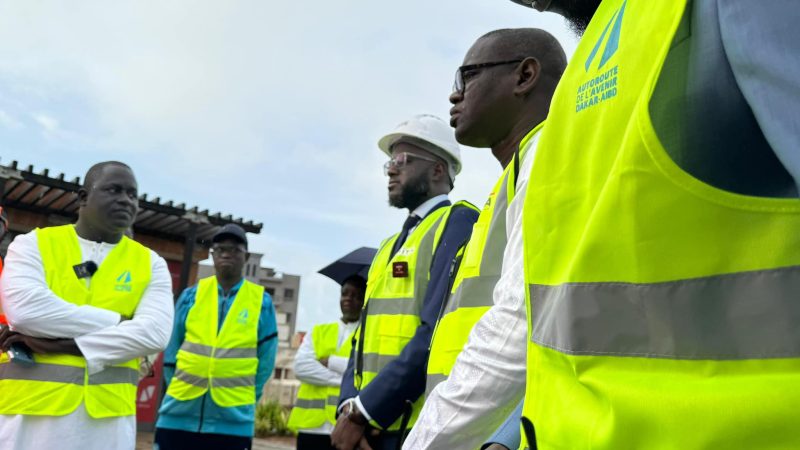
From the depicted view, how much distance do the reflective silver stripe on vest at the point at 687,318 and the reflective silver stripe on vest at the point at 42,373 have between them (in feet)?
11.0

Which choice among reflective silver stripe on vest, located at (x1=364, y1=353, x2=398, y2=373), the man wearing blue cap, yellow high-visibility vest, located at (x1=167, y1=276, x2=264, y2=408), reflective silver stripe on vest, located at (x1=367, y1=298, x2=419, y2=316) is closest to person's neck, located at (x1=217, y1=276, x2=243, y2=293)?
the man wearing blue cap

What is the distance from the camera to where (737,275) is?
929 millimetres

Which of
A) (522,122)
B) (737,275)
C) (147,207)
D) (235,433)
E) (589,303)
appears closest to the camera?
(737,275)

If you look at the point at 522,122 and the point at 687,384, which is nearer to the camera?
the point at 687,384

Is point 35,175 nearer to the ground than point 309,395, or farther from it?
farther from it

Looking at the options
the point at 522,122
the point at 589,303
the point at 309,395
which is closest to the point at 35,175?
the point at 309,395

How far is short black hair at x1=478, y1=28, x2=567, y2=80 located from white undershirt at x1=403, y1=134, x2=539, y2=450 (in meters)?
1.03

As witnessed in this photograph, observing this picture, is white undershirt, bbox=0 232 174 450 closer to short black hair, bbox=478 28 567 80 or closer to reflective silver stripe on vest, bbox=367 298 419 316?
reflective silver stripe on vest, bbox=367 298 419 316

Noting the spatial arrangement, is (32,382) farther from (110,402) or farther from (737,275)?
(737,275)

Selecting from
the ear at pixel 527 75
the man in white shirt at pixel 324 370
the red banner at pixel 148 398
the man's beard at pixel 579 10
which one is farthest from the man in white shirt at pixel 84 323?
the red banner at pixel 148 398

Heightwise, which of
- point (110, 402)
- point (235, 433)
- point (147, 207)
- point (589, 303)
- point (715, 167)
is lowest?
point (235, 433)

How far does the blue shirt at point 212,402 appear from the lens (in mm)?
6012

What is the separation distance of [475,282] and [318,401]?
5542mm

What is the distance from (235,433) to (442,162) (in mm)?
3339
